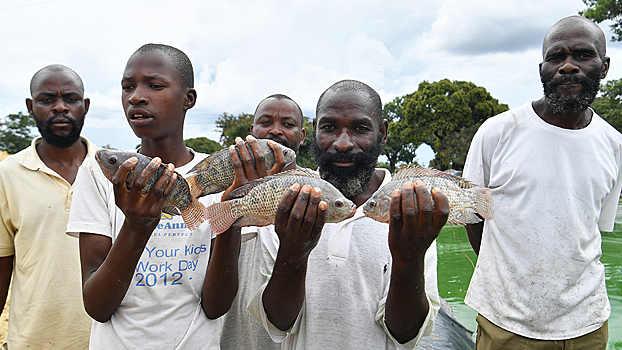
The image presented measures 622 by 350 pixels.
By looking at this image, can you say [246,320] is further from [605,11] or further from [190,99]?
[605,11]

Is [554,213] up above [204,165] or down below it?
below

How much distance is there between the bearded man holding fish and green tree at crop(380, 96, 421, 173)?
38754 millimetres

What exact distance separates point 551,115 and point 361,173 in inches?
73.9

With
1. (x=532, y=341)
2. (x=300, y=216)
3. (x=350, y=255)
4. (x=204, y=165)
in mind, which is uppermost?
(x=204, y=165)

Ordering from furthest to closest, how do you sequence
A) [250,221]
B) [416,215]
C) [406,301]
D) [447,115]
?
[447,115], [250,221], [406,301], [416,215]

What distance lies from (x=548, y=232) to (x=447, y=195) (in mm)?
1431

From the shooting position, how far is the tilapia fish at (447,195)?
223cm

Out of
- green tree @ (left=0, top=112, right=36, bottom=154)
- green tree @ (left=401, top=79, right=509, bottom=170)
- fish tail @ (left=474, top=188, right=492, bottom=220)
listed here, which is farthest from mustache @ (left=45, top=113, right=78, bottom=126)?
green tree @ (left=401, top=79, right=509, bottom=170)

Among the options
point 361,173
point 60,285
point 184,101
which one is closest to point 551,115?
point 361,173

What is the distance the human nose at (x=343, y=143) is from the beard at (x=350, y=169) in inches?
1.4

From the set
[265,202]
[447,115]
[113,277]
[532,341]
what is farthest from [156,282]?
[447,115]

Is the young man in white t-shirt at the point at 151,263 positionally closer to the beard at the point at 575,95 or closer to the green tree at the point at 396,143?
the beard at the point at 575,95

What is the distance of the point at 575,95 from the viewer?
10.8 ft

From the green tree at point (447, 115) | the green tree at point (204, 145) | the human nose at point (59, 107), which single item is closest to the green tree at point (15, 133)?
the human nose at point (59, 107)
